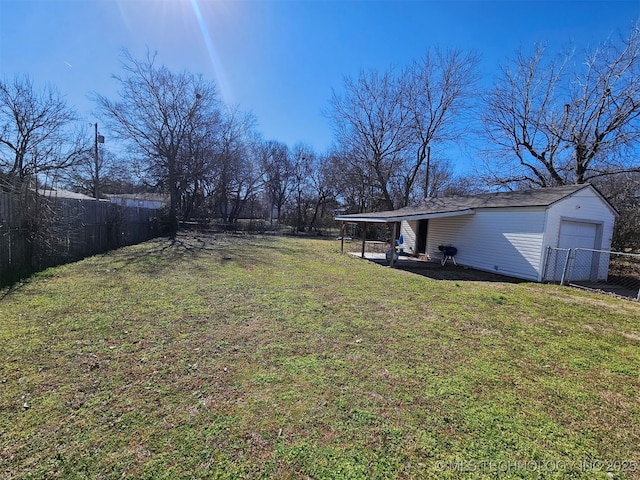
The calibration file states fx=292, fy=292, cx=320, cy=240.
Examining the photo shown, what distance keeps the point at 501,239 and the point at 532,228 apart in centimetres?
113

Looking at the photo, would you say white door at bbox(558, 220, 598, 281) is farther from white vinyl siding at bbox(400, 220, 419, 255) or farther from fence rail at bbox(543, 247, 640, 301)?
white vinyl siding at bbox(400, 220, 419, 255)

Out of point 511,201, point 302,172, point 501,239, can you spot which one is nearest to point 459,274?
point 501,239

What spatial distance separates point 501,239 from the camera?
33.0 feet

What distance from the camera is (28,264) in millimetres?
6824

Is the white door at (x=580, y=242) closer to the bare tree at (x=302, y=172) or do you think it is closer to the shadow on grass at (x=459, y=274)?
the shadow on grass at (x=459, y=274)

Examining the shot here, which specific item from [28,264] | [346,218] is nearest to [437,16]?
[346,218]

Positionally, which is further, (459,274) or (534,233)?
(459,274)

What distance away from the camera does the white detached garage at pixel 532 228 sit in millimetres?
8836

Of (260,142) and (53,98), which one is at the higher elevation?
(260,142)

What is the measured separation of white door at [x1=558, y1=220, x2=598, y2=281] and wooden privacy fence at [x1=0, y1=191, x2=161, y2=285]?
1419 cm

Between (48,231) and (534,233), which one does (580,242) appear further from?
(48,231)

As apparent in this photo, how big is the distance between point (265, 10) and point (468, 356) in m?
10.5

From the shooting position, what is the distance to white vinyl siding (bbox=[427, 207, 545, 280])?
354 inches

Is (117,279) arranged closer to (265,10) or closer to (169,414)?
(169,414)
